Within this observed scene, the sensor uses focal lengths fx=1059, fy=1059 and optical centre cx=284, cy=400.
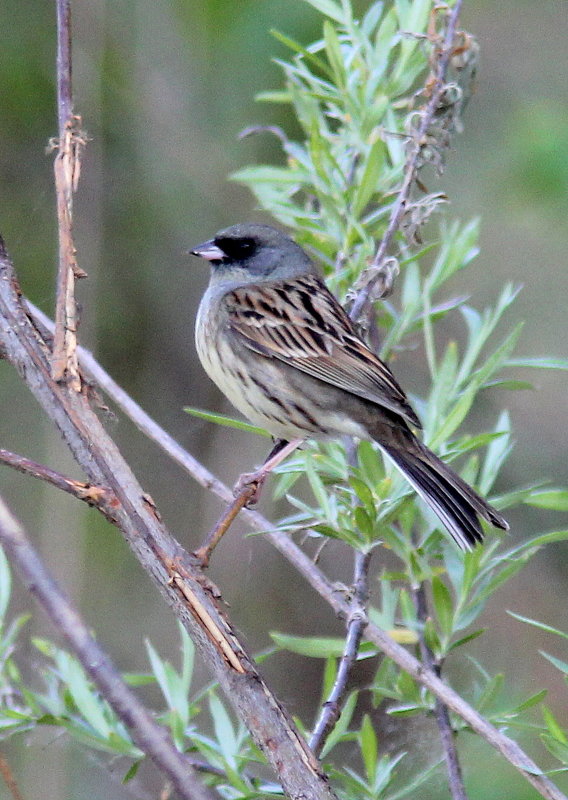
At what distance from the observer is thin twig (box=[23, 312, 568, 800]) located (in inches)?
64.5

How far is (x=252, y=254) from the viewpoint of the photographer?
3273 mm

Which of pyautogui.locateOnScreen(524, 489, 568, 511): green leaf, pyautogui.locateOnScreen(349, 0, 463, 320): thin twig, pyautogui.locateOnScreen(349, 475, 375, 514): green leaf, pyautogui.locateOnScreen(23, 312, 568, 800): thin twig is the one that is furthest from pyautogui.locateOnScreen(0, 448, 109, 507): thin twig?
pyautogui.locateOnScreen(349, 0, 463, 320): thin twig

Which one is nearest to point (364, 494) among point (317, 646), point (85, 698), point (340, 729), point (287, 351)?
point (317, 646)

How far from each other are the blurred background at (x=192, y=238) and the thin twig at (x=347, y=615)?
6.65 ft

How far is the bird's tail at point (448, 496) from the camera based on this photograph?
209cm

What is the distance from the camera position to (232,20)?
4.38 m

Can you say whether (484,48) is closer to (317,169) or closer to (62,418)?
(317,169)

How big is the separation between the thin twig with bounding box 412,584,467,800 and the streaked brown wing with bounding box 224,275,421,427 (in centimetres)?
68

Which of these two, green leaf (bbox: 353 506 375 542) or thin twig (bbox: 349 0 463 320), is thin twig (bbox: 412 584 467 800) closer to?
green leaf (bbox: 353 506 375 542)

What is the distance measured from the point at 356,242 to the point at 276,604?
3154mm

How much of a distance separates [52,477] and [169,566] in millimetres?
215

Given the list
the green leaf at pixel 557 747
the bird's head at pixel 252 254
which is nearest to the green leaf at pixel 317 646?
the green leaf at pixel 557 747

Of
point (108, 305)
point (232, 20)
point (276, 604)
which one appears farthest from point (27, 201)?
point (276, 604)

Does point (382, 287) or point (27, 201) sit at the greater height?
point (382, 287)
